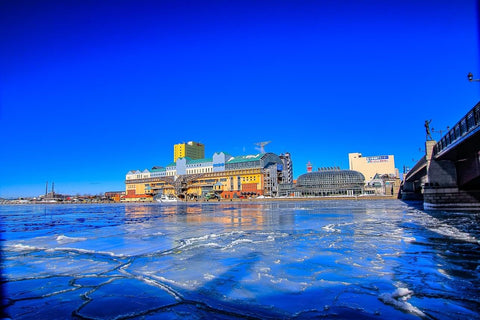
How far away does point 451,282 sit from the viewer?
6926mm

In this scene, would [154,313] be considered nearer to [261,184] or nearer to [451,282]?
[451,282]

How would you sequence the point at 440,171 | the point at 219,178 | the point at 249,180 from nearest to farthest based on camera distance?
the point at 440,171, the point at 249,180, the point at 219,178

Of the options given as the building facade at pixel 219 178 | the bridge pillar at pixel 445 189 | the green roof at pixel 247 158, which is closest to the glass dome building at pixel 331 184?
the building facade at pixel 219 178

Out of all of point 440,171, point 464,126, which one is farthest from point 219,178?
point 464,126

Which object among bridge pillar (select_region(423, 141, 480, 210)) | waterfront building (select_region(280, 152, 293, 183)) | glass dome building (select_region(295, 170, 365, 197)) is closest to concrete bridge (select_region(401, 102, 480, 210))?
bridge pillar (select_region(423, 141, 480, 210))

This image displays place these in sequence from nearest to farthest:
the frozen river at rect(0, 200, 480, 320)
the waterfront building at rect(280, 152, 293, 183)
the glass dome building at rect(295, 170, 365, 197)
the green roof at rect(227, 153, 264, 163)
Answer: the frozen river at rect(0, 200, 480, 320), the glass dome building at rect(295, 170, 365, 197), the green roof at rect(227, 153, 264, 163), the waterfront building at rect(280, 152, 293, 183)

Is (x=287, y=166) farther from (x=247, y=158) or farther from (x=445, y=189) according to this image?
(x=445, y=189)

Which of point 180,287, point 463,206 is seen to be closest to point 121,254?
point 180,287

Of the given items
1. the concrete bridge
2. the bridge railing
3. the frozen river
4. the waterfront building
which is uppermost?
the waterfront building

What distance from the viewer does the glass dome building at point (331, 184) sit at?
147m

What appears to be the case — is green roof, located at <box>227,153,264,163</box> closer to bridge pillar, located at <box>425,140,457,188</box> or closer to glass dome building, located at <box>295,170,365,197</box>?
glass dome building, located at <box>295,170,365,197</box>

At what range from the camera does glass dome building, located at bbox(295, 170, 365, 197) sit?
482 feet

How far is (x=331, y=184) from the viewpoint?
509 feet

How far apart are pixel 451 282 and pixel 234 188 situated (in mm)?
147208
